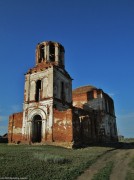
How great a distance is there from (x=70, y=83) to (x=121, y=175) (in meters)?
17.7

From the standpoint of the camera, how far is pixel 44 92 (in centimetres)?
2147

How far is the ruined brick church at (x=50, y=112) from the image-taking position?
61.6ft

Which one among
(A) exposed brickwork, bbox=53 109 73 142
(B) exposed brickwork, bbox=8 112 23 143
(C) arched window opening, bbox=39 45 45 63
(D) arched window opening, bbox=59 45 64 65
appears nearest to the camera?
(A) exposed brickwork, bbox=53 109 73 142

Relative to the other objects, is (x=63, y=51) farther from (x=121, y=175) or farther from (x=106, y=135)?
(x=121, y=175)

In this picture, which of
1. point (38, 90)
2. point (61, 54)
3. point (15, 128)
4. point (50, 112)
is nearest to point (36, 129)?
point (15, 128)

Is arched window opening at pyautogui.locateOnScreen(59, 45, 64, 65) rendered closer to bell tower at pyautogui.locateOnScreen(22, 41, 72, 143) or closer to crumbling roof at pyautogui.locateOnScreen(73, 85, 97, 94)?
bell tower at pyautogui.locateOnScreen(22, 41, 72, 143)

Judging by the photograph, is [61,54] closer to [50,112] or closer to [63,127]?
[50,112]

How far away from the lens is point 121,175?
7723 mm

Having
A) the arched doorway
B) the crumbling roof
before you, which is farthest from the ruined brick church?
the crumbling roof

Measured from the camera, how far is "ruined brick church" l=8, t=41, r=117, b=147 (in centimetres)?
1877

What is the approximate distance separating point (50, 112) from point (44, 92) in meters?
2.67

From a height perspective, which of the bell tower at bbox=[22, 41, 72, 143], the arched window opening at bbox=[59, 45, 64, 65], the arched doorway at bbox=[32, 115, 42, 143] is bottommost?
the arched doorway at bbox=[32, 115, 42, 143]

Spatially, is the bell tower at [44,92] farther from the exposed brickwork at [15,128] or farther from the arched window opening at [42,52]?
the exposed brickwork at [15,128]

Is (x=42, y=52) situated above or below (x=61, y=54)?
above
